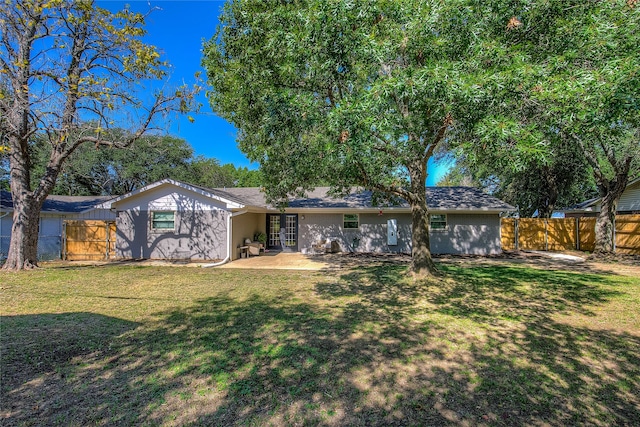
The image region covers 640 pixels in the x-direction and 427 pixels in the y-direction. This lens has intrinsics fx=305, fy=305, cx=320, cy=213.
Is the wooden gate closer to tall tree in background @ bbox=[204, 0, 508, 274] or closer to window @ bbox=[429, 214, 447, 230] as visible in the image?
tall tree in background @ bbox=[204, 0, 508, 274]

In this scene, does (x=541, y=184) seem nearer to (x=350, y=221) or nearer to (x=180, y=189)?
(x=350, y=221)

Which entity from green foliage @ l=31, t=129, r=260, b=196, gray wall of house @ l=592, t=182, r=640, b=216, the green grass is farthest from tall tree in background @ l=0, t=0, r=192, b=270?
gray wall of house @ l=592, t=182, r=640, b=216

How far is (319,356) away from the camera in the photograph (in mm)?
4094

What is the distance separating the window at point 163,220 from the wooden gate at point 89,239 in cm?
211

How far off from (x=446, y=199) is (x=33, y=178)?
30662mm

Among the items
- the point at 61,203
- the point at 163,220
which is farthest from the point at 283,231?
the point at 61,203

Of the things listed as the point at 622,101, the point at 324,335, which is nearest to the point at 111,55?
the point at 324,335

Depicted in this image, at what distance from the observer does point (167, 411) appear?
2.88 metres

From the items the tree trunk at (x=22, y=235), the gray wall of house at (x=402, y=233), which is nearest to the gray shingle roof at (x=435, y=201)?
the gray wall of house at (x=402, y=233)

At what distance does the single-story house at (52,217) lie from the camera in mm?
14297

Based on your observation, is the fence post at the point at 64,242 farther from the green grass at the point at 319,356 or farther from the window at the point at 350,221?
the window at the point at 350,221

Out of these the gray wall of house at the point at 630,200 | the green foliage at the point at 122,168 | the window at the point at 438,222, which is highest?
the green foliage at the point at 122,168

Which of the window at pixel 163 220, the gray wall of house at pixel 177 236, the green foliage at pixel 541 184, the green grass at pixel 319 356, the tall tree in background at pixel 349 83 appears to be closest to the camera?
the green grass at pixel 319 356

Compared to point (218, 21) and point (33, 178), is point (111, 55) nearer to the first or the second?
point (218, 21)
